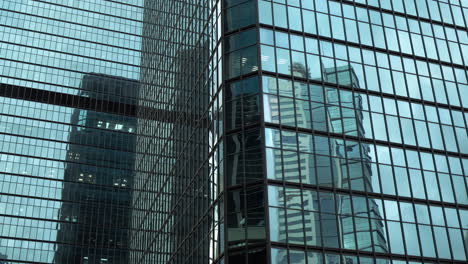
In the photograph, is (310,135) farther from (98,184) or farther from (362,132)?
(98,184)

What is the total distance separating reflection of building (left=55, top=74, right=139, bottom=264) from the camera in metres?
110

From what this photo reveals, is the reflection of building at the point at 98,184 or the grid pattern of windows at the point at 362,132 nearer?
the grid pattern of windows at the point at 362,132

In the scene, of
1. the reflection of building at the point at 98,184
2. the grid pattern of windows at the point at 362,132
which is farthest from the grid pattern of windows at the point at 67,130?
the grid pattern of windows at the point at 362,132

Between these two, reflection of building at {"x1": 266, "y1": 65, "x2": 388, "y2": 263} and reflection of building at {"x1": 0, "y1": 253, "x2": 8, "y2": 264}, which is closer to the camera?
reflection of building at {"x1": 266, "y1": 65, "x2": 388, "y2": 263}

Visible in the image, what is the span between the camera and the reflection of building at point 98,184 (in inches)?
4341

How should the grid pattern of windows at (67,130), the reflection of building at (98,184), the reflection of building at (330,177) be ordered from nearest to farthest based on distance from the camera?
the reflection of building at (330,177)
the grid pattern of windows at (67,130)
the reflection of building at (98,184)

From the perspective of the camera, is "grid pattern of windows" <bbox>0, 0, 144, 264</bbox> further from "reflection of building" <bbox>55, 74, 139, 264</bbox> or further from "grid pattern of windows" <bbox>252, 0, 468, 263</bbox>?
"grid pattern of windows" <bbox>252, 0, 468, 263</bbox>

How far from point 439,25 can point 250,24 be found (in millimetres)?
19682

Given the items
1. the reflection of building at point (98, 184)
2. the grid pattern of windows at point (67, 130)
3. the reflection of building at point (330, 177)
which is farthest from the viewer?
the reflection of building at point (98, 184)

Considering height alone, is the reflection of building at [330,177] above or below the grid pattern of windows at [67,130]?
below

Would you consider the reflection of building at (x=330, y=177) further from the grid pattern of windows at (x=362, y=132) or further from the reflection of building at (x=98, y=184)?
the reflection of building at (x=98, y=184)

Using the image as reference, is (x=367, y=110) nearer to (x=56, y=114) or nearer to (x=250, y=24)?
(x=250, y=24)

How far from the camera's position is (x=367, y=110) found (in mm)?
52375

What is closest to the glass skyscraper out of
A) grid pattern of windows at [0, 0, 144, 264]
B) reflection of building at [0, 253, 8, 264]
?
grid pattern of windows at [0, 0, 144, 264]
